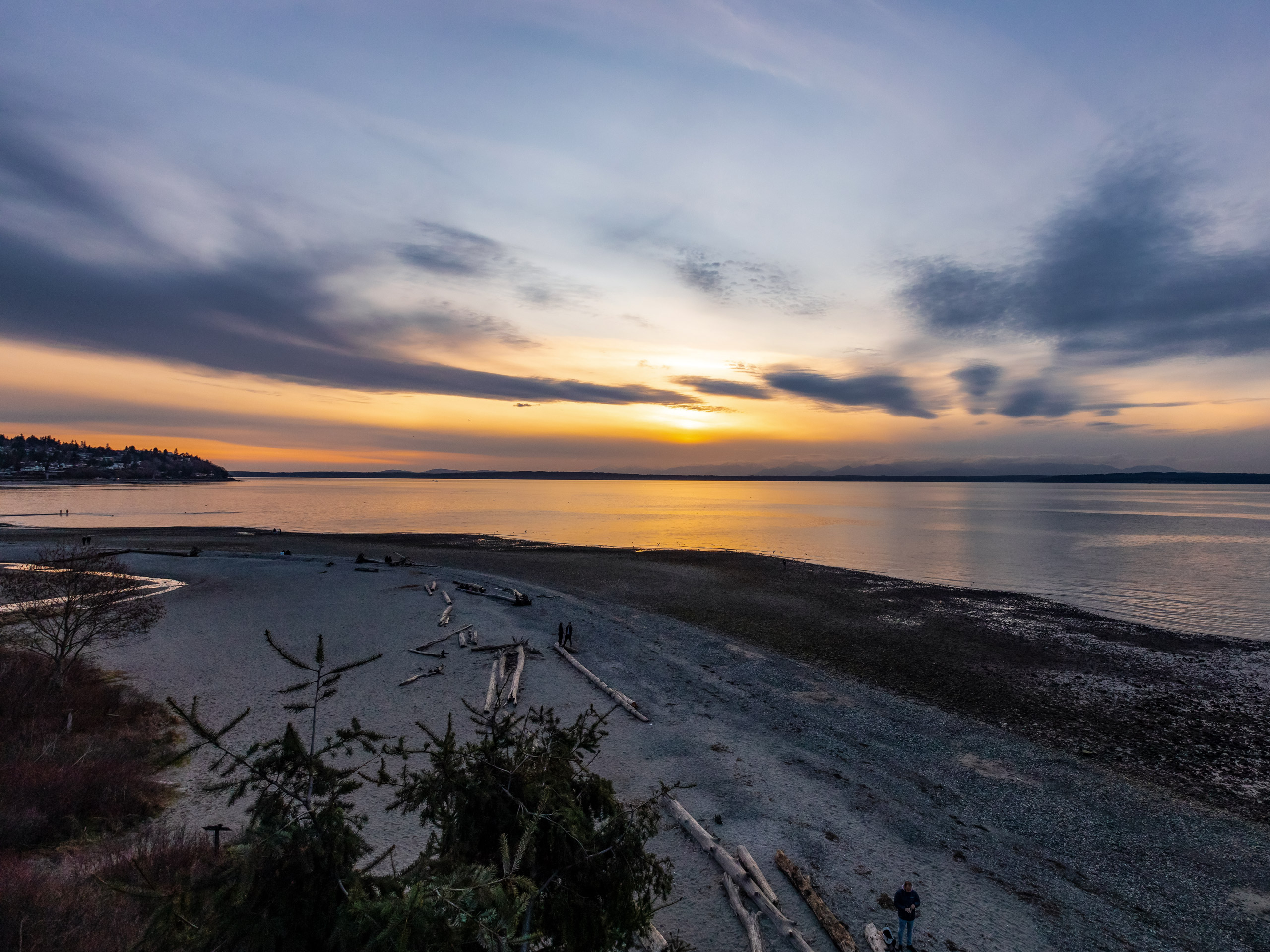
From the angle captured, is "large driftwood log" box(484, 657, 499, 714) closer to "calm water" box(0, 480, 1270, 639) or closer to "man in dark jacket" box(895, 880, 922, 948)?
"man in dark jacket" box(895, 880, 922, 948)

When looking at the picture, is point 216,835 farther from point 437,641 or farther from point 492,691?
point 437,641

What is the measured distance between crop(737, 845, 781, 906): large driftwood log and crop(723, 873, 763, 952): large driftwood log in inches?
14.8

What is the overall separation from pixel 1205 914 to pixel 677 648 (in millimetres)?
18766

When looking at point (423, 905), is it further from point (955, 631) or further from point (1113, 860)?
point (955, 631)

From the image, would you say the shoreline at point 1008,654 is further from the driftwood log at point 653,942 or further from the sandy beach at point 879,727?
the driftwood log at point 653,942

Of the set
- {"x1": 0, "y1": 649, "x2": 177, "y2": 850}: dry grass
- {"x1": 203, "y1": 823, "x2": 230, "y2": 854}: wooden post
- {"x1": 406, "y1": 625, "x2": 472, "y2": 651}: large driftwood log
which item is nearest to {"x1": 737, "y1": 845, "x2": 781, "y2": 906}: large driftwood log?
{"x1": 203, "y1": 823, "x2": 230, "y2": 854}: wooden post

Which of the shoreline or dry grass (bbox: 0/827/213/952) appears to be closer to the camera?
dry grass (bbox: 0/827/213/952)

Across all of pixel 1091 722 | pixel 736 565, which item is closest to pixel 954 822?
pixel 1091 722

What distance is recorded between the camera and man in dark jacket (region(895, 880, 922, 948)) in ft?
31.0

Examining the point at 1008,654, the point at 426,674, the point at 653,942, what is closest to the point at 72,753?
the point at 426,674

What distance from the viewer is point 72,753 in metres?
13.3

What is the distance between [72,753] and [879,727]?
70.1 feet

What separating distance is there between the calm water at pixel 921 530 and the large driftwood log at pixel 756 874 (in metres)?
36.6

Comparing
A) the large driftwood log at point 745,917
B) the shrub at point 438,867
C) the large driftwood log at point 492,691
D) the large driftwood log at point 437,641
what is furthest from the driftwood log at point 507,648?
the shrub at point 438,867
